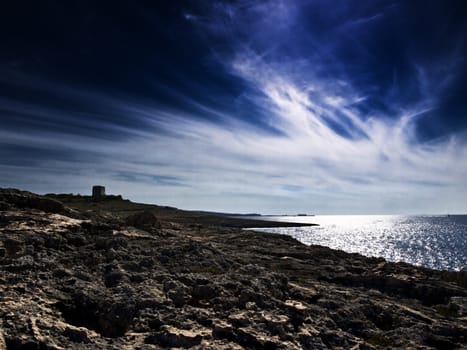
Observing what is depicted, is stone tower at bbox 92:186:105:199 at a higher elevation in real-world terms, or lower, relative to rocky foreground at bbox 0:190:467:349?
higher

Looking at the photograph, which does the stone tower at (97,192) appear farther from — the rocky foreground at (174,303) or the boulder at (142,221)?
the rocky foreground at (174,303)

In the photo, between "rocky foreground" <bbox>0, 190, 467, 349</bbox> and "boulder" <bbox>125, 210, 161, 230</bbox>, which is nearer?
"rocky foreground" <bbox>0, 190, 467, 349</bbox>

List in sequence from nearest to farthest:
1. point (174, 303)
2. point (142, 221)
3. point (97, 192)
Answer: point (174, 303), point (142, 221), point (97, 192)

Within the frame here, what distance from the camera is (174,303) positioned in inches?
473

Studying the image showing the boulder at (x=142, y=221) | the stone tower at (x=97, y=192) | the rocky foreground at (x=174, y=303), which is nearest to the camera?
the rocky foreground at (x=174, y=303)

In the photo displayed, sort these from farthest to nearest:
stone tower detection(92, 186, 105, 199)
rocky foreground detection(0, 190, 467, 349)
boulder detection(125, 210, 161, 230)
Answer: stone tower detection(92, 186, 105, 199) < boulder detection(125, 210, 161, 230) < rocky foreground detection(0, 190, 467, 349)

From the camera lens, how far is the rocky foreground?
9.77 m

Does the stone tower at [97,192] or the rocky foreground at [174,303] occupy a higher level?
the stone tower at [97,192]

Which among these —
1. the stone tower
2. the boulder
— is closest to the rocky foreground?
the boulder

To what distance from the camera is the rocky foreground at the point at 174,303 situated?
9766 millimetres

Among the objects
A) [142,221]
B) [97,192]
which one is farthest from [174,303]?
[97,192]

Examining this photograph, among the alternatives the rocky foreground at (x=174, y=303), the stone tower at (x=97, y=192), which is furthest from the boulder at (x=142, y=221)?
the stone tower at (x=97, y=192)

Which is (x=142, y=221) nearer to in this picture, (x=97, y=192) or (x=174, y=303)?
(x=174, y=303)

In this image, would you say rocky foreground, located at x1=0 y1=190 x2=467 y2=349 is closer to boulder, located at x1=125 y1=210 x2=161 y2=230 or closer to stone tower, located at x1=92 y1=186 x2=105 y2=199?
boulder, located at x1=125 y1=210 x2=161 y2=230
